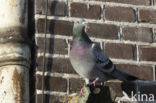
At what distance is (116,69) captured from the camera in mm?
2236

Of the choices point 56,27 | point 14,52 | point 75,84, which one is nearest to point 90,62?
point 75,84

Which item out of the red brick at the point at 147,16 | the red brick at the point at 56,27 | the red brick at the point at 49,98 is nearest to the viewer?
the red brick at the point at 49,98

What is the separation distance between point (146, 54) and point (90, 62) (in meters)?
0.31

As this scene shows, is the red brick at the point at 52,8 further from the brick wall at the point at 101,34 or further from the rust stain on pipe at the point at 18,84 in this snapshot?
the rust stain on pipe at the point at 18,84

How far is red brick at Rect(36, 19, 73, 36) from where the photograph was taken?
89.0 inches

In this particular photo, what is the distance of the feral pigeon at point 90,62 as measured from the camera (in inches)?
85.7

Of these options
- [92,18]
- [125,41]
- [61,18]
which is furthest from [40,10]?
[125,41]

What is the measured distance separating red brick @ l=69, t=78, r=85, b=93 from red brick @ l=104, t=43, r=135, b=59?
202 mm


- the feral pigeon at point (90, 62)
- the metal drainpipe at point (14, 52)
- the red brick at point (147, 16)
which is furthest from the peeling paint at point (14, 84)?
the red brick at point (147, 16)

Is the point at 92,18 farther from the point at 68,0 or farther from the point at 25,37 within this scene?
the point at 25,37

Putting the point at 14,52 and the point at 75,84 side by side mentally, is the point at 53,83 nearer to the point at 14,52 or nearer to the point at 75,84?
the point at 75,84

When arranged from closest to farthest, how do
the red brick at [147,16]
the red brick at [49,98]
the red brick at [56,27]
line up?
the red brick at [49,98]
the red brick at [56,27]
the red brick at [147,16]

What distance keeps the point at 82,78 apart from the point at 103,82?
115 millimetres

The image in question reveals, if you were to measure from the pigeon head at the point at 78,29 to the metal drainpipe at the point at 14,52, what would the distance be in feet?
0.72
